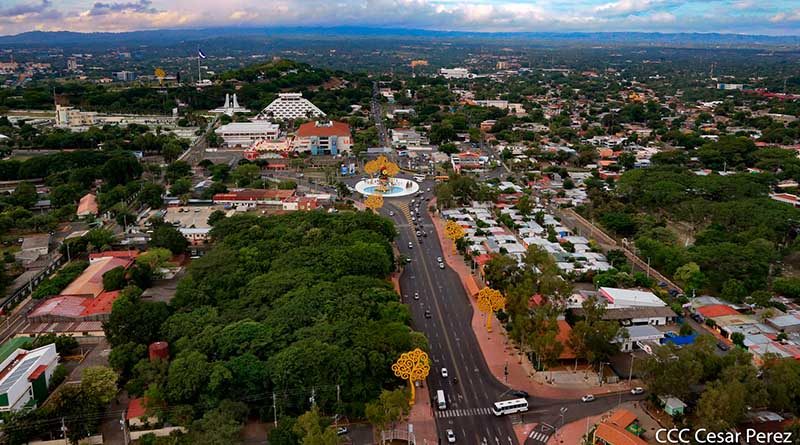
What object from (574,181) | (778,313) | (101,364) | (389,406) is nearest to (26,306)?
(101,364)

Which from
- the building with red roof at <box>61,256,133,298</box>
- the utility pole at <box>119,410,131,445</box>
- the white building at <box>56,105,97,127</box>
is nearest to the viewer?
the utility pole at <box>119,410,131,445</box>

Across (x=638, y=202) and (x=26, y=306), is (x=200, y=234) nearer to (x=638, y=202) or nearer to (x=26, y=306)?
(x=26, y=306)

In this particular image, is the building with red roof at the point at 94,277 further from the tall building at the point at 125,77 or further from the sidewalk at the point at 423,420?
the tall building at the point at 125,77

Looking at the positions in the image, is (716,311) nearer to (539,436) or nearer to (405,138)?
(539,436)

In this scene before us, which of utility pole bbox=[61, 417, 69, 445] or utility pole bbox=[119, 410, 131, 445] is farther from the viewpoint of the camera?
utility pole bbox=[119, 410, 131, 445]

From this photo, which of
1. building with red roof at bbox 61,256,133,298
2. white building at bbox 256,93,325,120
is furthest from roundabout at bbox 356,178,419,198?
white building at bbox 256,93,325,120

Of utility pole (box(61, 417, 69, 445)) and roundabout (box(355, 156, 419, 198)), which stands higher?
roundabout (box(355, 156, 419, 198))

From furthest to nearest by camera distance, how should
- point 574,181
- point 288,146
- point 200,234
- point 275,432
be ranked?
1. point 288,146
2. point 574,181
3. point 200,234
4. point 275,432

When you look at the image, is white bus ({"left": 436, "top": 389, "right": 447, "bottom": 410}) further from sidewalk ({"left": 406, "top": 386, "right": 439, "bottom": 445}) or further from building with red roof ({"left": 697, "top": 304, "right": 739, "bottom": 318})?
building with red roof ({"left": 697, "top": 304, "right": 739, "bottom": 318})
